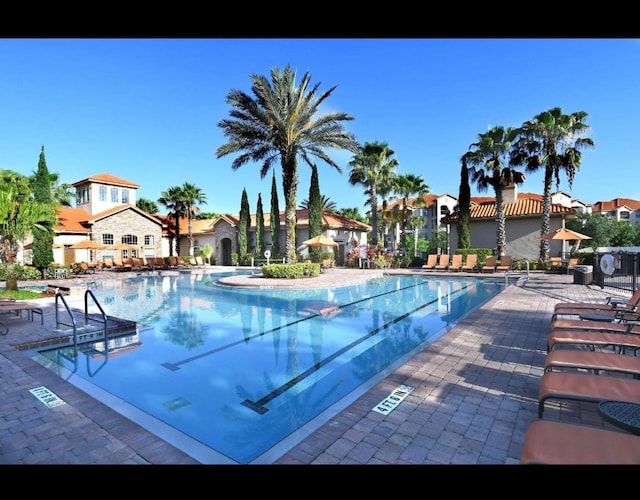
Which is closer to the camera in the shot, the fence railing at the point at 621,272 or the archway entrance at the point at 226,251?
the fence railing at the point at 621,272

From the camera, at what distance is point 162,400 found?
4.75 meters

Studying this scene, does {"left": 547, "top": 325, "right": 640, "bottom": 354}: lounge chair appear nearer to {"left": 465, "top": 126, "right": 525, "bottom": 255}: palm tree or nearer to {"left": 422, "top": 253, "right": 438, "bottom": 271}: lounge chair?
{"left": 422, "top": 253, "right": 438, "bottom": 271}: lounge chair

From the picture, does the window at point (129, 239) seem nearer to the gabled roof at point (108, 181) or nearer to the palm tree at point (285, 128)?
the gabled roof at point (108, 181)

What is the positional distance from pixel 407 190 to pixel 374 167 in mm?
3677

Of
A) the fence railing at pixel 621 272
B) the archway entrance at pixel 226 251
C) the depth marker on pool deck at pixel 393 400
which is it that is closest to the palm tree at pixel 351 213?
the archway entrance at pixel 226 251

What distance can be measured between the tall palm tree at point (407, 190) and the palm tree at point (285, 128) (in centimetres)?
1147

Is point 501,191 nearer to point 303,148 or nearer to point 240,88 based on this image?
point 303,148

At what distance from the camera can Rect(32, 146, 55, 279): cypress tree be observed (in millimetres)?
22381

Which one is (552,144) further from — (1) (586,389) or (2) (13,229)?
(2) (13,229)

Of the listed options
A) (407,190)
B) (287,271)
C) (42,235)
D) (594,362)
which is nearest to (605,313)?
(594,362)

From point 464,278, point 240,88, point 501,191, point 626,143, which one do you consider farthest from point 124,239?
point 626,143

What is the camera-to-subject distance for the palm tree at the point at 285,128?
673 inches

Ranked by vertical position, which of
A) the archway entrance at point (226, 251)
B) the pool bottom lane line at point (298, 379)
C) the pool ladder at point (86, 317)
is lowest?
the pool bottom lane line at point (298, 379)

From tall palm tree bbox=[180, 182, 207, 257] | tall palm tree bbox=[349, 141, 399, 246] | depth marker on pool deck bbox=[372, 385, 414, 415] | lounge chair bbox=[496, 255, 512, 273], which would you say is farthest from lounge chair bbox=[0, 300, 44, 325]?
tall palm tree bbox=[180, 182, 207, 257]
